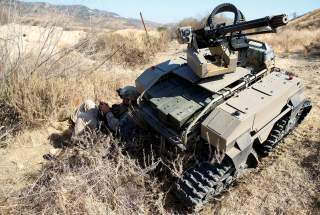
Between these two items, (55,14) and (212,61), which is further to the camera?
(55,14)

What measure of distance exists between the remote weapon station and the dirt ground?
28 centimetres

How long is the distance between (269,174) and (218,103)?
136 cm

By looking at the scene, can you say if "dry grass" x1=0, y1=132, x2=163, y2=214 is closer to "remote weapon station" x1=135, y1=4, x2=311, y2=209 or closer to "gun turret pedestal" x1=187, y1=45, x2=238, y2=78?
"remote weapon station" x1=135, y1=4, x2=311, y2=209

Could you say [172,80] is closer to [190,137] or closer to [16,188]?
[190,137]

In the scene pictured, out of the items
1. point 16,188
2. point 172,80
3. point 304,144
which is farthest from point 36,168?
point 304,144

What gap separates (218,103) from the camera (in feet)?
14.5

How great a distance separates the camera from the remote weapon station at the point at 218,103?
4.07 m

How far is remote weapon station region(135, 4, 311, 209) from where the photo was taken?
4.07 m

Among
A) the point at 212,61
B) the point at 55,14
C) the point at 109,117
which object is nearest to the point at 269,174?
the point at 212,61

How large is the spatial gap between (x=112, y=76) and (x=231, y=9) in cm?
434

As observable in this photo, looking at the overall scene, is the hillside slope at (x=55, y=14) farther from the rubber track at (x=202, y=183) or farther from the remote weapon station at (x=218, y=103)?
the rubber track at (x=202, y=183)

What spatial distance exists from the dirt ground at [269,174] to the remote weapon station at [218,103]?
276mm

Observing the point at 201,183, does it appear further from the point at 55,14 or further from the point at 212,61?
the point at 55,14

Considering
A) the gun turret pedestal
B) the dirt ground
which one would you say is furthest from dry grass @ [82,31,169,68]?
the gun turret pedestal
